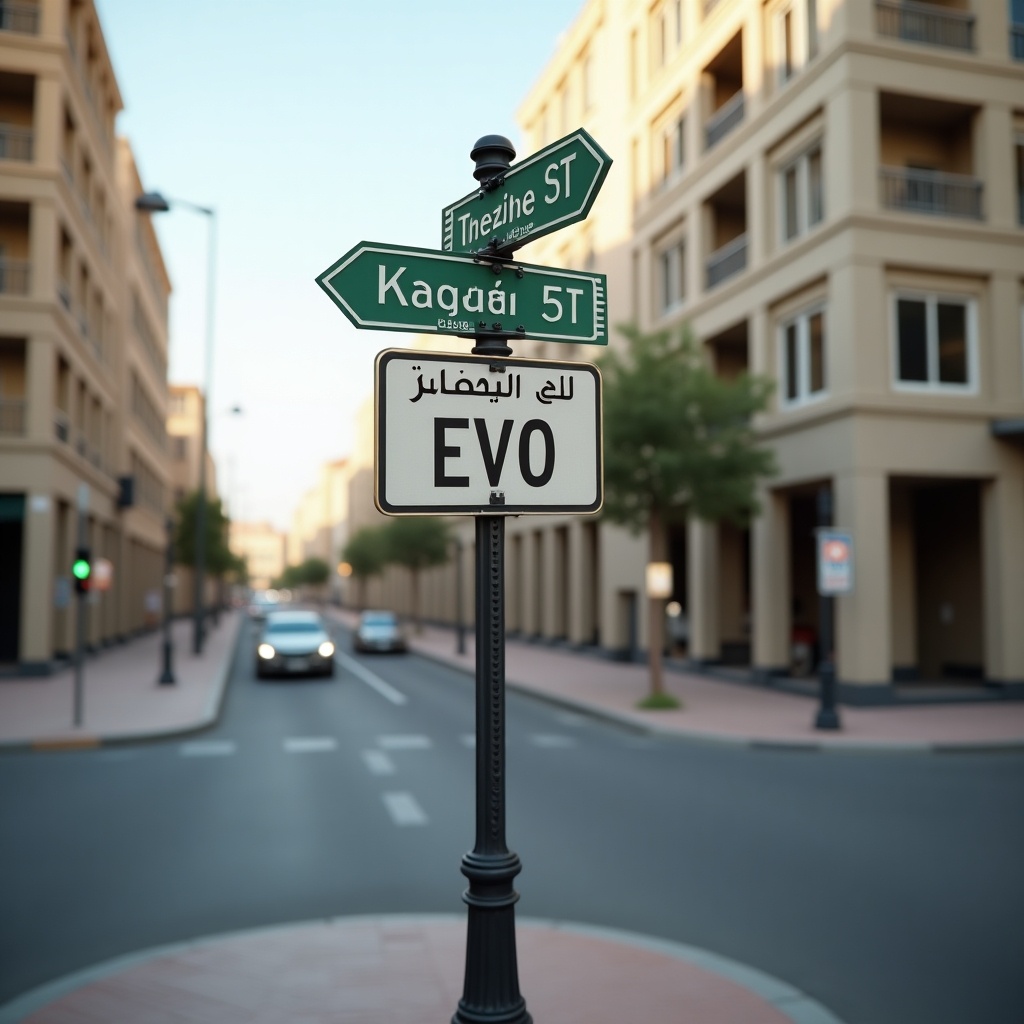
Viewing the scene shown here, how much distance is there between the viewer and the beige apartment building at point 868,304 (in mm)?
18859

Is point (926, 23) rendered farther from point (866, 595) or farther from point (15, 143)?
point (15, 143)

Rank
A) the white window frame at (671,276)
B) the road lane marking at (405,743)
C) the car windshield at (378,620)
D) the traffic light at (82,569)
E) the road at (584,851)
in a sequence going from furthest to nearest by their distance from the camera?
the car windshield at (378,620), the white window frame at (671,276), the traffic light at (82,569), the road lane marking at (405,743), the road at (584,851)

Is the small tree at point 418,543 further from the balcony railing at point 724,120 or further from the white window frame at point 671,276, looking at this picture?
the balcony railing at point 724,120

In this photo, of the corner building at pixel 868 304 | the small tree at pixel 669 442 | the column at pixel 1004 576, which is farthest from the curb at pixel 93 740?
the column at pixel 1004 576

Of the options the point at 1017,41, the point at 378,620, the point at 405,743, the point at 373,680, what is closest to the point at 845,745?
the point at 405,743

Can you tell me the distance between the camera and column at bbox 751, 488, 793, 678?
2173 cm

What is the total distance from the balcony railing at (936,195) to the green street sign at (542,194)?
18.2m

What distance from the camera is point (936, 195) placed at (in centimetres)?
2011

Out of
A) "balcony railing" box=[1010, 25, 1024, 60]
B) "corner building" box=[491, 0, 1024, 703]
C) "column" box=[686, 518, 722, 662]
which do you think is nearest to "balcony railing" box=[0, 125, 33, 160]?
"corner building" box=[491, 0, 1024, 703]

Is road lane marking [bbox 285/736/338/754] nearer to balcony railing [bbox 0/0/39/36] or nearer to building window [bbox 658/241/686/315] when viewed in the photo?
building window [bbox 658/241/686/315]

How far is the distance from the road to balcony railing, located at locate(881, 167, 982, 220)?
11.5m

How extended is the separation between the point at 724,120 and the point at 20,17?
17.9m

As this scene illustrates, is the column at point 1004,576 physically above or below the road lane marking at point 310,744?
above

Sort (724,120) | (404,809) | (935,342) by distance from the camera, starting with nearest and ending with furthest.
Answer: (404,809) → (935,342) → (724,120)
